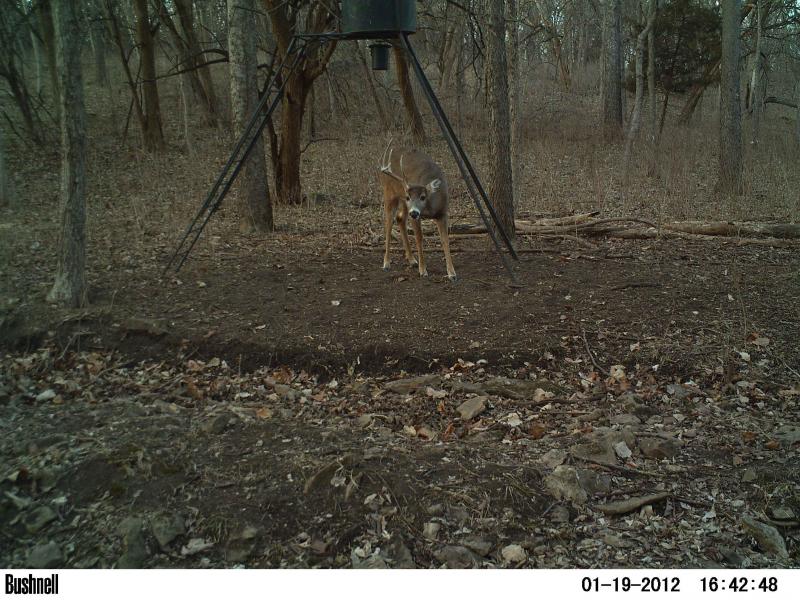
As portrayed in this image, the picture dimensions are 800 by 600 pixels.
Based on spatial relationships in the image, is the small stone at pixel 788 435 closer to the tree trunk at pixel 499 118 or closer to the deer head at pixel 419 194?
the deer head at pixel 419 194

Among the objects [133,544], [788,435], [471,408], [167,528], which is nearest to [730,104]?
[788,435]

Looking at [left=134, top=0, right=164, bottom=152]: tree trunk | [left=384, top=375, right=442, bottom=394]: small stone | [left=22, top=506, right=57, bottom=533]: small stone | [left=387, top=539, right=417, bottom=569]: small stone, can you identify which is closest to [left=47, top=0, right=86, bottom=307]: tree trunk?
[left=384, top=375, right=442, bottom=394]: small stone

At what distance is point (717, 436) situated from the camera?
4461mm

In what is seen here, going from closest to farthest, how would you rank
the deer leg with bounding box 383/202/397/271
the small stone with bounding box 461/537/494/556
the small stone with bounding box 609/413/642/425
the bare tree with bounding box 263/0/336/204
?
the small stone with bounding box 461/537/494/556, the small stone with bounding box 609/413/642/425, the deer leg with bounding box 383/202/397/271, the bare tree with bounding box 263/0/336/204

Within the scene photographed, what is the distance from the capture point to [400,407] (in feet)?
16.9

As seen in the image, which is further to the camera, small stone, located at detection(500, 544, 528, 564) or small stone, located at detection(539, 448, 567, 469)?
small stone, located at detection(539, 448, 567, 469)

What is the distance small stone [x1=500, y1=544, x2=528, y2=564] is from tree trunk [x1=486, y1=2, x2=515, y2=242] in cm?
578

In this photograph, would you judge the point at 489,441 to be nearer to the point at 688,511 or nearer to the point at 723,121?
the point at 688,511

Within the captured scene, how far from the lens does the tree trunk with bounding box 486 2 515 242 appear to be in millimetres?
7914

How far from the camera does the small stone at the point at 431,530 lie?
133 inches

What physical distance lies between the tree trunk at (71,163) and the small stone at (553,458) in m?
4.67

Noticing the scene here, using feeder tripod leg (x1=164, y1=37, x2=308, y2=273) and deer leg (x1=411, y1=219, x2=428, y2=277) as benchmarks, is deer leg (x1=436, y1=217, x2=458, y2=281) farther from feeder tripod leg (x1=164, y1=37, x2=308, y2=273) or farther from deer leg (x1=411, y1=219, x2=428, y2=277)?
feeder tripod leg (x1=164, y1=37, x2=308, y2=273)

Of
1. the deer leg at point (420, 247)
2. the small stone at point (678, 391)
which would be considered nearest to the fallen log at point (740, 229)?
the deer leg at point (420, 247)

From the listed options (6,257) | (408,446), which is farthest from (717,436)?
(6,257)
